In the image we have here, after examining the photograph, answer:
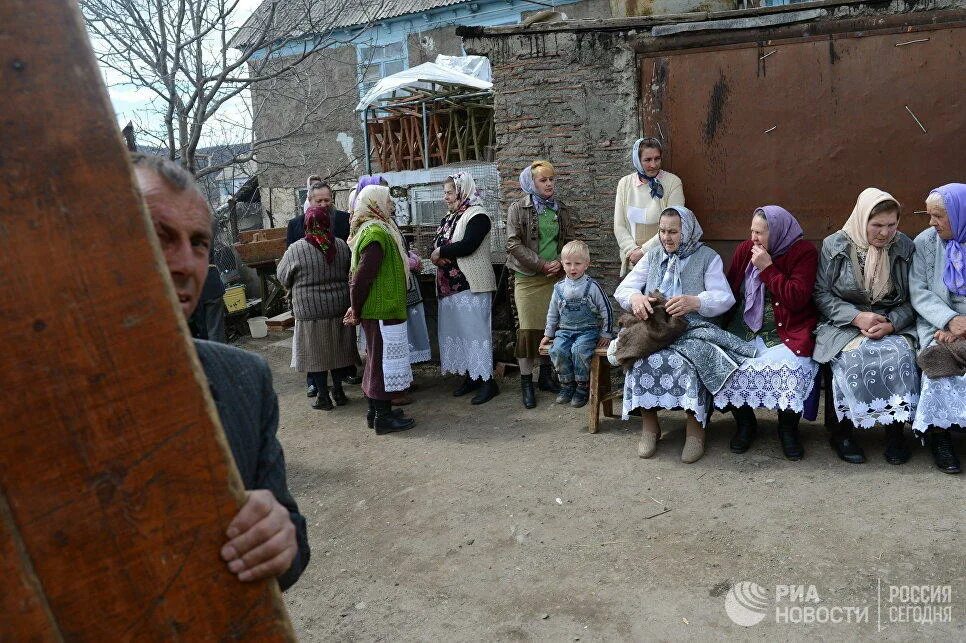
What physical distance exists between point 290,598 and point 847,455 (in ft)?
11.1

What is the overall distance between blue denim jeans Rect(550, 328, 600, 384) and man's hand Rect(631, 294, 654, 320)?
896 mm

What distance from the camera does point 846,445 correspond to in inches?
185

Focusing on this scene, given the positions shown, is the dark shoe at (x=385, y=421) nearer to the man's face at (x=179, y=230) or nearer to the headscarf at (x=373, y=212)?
→ the headscarf at (x=373, y=212)

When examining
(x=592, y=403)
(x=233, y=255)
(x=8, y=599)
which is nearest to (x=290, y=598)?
(x=592, y=403)

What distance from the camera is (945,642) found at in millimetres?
2891

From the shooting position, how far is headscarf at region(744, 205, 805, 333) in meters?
4.88

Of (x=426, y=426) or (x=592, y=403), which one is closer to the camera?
(x=592, y=403)

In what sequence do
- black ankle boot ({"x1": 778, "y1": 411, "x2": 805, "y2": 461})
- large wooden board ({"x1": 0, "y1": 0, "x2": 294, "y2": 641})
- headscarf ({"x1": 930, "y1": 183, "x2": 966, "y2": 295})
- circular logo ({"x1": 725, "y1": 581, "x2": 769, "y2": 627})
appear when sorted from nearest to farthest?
1. large wooden board ({"x1": 0, "y1": 0, "x2": 294, "y2": 641})
2. circular logo ({"x1": 725, "y1": 581, "x2": 769, "y2": 627})
3. headscarf ({"x1": 930, "y1": 183, "x2": 966, "y2": 295})
4. black ankle boot ({"x1": 778, "y1": 411, "x2": 805, "y2": 461})

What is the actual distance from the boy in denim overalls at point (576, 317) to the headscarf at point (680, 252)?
0.84m

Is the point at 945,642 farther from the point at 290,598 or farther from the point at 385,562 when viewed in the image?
the point at 290,598

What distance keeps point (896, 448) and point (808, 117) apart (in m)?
2.59

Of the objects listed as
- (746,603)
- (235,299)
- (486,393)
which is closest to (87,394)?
(746,603)

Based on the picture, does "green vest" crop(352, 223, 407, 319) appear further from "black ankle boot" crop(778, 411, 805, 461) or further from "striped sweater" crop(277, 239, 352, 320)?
"black ankle boot" crop(778, 411, 805, 461)

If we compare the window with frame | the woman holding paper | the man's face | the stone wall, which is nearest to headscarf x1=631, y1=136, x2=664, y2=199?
the woman holding paper
